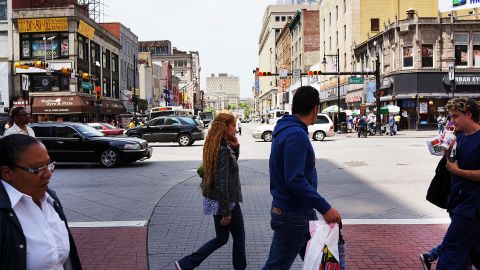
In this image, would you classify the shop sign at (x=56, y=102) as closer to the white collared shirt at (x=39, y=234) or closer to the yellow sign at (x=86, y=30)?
the yellow sign at (x=86, y=30)

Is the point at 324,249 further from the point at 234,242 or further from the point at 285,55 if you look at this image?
the point at 285,55

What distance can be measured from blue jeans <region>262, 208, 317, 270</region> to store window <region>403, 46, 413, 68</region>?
41798 millimetres

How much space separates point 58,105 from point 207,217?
41.9 metres

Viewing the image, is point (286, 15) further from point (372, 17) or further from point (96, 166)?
point (96, 166)

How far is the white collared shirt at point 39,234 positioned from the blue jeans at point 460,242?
3365mm

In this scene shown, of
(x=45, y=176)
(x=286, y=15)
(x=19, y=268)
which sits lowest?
(x=19, y=268)

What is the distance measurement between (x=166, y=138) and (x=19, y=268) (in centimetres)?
2463

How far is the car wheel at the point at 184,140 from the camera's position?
87.7ft

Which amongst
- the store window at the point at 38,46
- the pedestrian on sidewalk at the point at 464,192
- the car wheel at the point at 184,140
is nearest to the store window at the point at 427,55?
the car wheel at the point at 184,140

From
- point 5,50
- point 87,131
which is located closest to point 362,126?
point 87,131

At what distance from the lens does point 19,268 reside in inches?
91.8

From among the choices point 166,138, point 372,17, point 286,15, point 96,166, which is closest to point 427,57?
point 372,17

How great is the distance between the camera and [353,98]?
2126 inches

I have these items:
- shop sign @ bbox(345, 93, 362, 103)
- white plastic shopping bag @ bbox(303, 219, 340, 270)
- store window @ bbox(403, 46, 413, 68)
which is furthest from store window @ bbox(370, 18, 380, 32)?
white plastic shopping bag @ bbox(303, 219, 340, 270)
